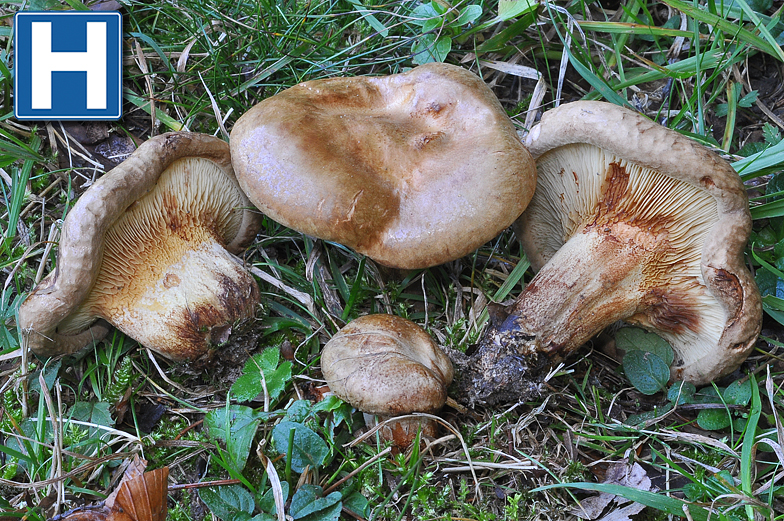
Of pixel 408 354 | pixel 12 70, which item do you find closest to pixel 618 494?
pixel 408 354

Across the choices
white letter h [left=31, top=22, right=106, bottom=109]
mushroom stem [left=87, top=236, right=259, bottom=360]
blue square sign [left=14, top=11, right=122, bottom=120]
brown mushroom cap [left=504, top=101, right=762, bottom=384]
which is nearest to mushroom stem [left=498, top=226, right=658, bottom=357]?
brown mushroom cap [left=504, top=101, right=762, bottom=384]

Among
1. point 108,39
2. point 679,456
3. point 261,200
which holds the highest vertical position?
point 108,39

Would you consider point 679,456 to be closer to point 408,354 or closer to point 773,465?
point 773,465

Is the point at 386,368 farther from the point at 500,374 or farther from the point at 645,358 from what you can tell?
the point at 645,358

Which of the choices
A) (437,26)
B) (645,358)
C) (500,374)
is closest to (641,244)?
(645,358)

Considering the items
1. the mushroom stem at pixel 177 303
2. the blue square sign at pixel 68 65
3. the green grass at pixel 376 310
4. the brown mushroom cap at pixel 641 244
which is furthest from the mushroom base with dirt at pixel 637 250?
the blue square sign at pixel 68 65

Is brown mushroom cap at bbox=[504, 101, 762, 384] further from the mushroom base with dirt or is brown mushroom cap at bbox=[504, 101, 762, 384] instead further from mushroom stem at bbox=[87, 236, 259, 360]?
mushroom stem at bbox=[87, 236, 259, 360]

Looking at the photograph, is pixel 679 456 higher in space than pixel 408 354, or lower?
lower
